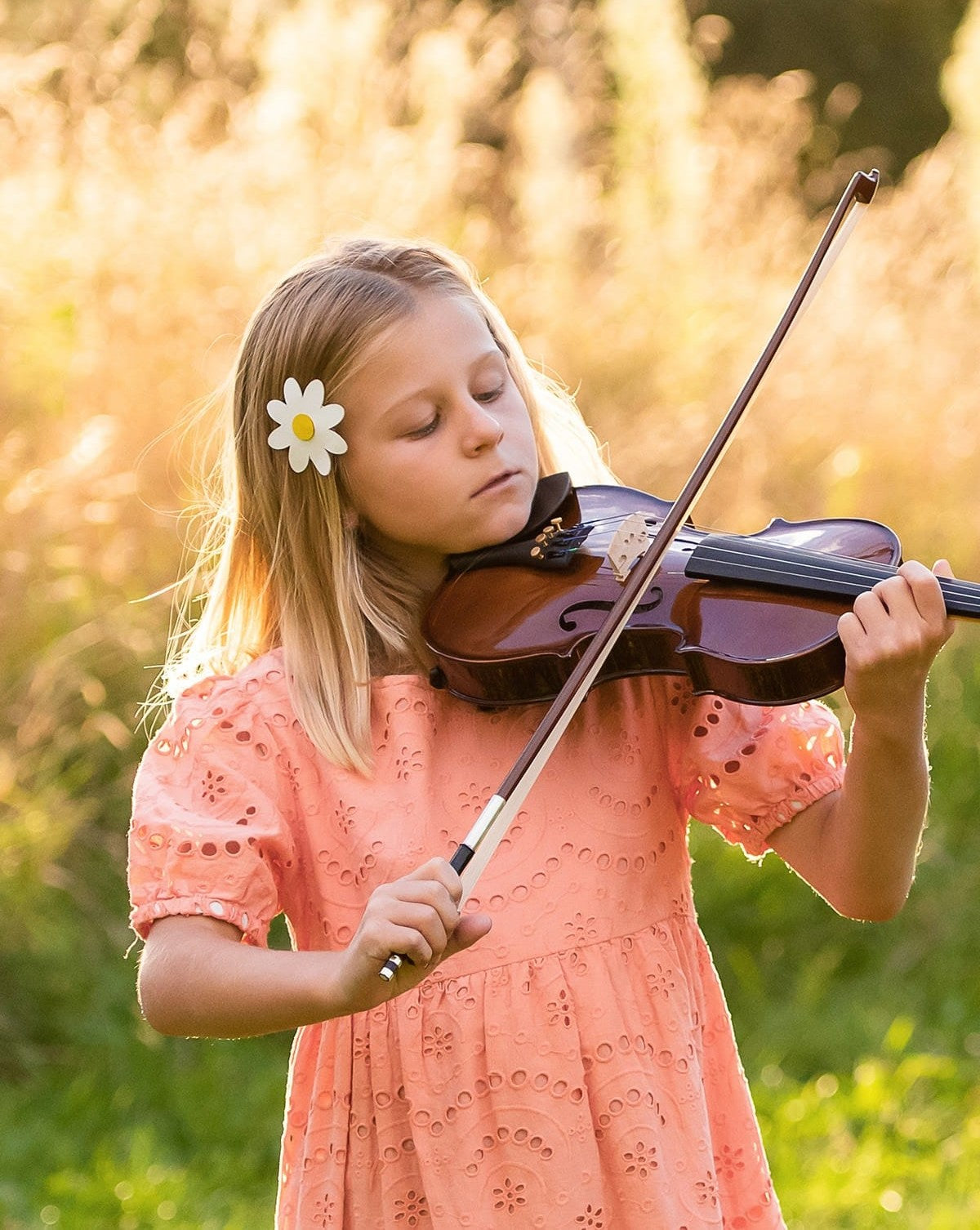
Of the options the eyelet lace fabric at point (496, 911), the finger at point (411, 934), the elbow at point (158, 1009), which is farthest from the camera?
the eyelet lace fabric at point (496, 911)

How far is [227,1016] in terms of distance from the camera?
1.54m

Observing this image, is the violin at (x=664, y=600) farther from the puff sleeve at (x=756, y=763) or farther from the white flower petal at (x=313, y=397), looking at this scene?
the white flower petal at (x=313, y=397)

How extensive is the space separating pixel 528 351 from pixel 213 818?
3.60 m

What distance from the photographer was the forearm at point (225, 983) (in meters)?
1.46

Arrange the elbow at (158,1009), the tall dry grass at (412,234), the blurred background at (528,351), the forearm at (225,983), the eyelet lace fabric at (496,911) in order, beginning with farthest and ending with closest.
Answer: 1. the tall dry grass at (412,234)
2. the blurred background at (528,351)
3. the eyelet lace fabric at (496,911)
4. the elbow at (158,1009)
5. the forearm at (225,983)

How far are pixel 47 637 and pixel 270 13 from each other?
3.03m

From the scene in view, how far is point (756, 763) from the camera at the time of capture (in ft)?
5.74

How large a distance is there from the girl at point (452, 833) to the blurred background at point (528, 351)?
1.12 m

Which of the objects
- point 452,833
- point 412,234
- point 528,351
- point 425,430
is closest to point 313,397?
point 425,430

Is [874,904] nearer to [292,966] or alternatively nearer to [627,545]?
[627,545]

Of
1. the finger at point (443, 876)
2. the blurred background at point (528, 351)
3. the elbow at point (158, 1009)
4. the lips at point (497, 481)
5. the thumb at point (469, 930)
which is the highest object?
the lips at point (497, 481)

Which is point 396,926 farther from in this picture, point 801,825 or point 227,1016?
point 801,825

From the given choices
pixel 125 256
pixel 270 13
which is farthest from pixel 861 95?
pixel 125 256

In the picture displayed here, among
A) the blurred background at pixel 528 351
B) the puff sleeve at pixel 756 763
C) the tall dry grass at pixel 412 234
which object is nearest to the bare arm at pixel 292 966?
the puff sleeve at pixel 756 763
